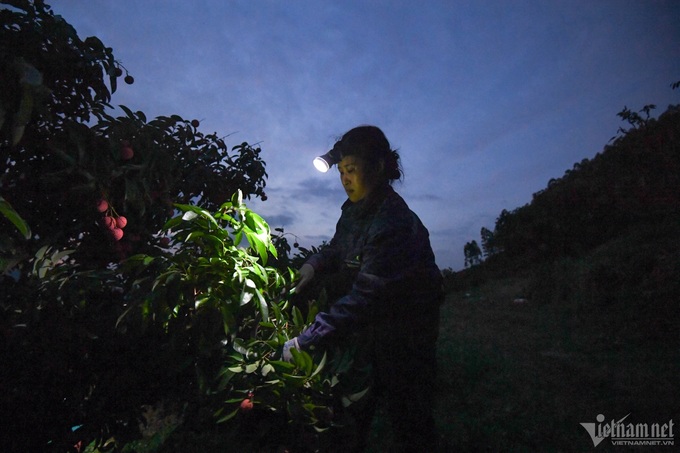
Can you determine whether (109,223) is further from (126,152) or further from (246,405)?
(246,405)

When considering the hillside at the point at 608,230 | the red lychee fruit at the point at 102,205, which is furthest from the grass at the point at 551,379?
the red lychee fruit at the point at 102,205

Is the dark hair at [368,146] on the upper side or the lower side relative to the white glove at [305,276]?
upper

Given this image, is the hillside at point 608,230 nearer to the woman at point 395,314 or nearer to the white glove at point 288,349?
the woman at point 395,314

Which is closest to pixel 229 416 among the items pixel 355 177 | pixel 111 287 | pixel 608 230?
pixel 111 287

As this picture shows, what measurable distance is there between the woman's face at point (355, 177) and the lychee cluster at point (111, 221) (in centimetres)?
123

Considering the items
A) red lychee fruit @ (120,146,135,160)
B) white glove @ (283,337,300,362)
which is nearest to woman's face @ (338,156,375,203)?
white glove @ (283,337,300,362)

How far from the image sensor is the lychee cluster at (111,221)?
1.77 m

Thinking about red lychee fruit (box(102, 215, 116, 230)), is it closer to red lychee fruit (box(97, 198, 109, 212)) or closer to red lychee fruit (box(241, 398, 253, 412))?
red lychee fruit (box(97, 198, 109, 212))

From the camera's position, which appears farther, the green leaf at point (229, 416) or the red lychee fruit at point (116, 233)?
the red lychee fruit at point (116, 233)

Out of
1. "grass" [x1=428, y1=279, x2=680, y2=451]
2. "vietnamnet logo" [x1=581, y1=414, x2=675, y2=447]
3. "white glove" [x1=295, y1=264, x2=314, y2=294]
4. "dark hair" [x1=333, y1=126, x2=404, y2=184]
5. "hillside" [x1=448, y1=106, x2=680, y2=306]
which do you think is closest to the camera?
"white glove" [x1=295, y1=264, x2=314, y2=294]

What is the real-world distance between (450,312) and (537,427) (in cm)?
454

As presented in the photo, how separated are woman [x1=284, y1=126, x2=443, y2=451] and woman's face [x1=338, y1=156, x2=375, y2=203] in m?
0.07

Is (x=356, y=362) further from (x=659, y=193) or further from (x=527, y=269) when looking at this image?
(x=527, y=269)

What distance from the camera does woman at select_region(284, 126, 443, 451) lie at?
4.73 feet
